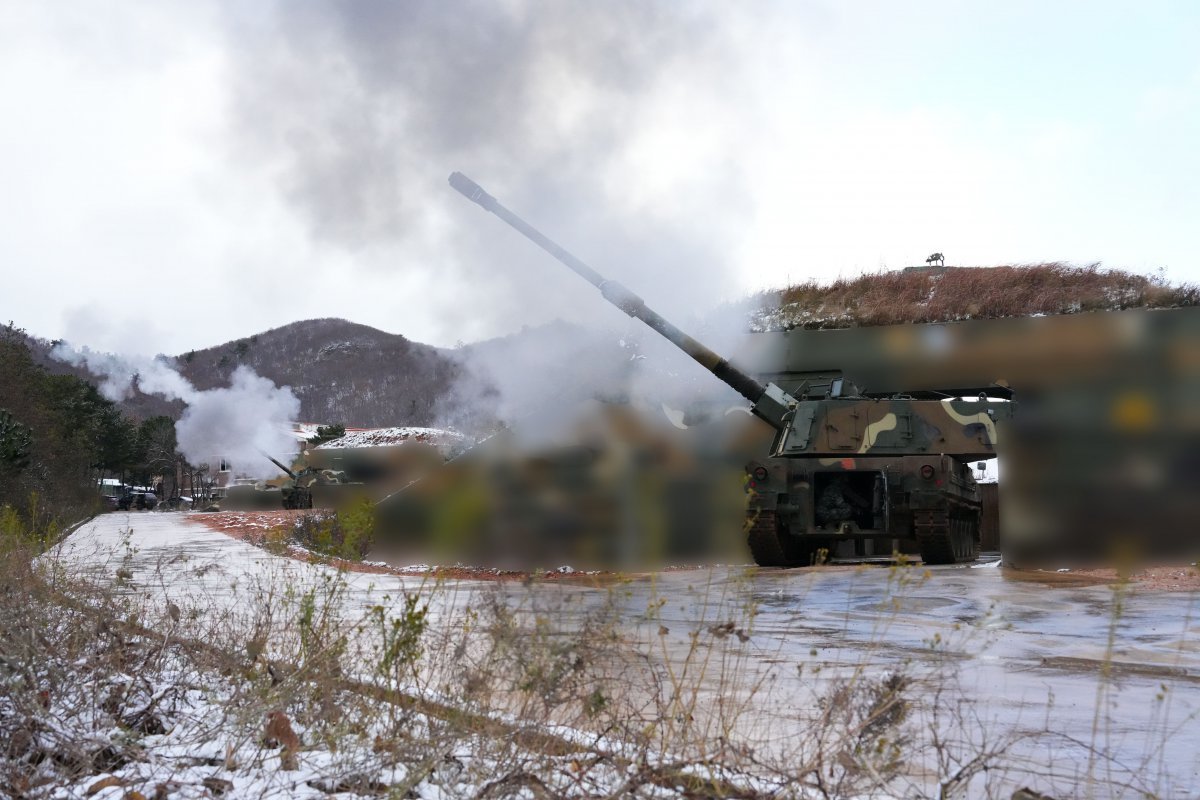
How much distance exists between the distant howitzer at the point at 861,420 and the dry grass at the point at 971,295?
10276 mm

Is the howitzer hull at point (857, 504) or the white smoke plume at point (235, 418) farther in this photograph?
the white smoke plume at point (235, 418)

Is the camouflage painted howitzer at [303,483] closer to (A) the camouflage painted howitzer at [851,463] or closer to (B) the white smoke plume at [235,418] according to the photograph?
(B) the white smoke plume at [235,418]

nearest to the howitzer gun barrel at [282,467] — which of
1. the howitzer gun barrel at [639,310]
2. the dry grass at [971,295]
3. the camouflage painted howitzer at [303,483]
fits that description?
the camouflage painted howitzer at [303,483]

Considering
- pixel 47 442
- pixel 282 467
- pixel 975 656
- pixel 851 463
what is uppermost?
pixel 282 467

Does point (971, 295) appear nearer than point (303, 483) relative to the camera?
Yes

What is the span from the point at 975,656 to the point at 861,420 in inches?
399

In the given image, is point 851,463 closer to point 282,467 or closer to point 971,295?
point 971,295

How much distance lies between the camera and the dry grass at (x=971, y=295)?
25844mm

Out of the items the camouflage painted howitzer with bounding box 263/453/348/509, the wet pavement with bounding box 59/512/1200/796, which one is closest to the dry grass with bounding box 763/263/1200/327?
the wet pavement with bounding box 59/512/1200/796

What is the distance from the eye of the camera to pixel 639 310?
16141 mm

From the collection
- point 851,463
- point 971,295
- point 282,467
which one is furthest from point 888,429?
point 282,467

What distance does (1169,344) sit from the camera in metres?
19.7

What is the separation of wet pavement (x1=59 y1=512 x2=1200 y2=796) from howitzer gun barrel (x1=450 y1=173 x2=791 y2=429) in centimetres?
506

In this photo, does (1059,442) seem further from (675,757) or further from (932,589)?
(675,757)
